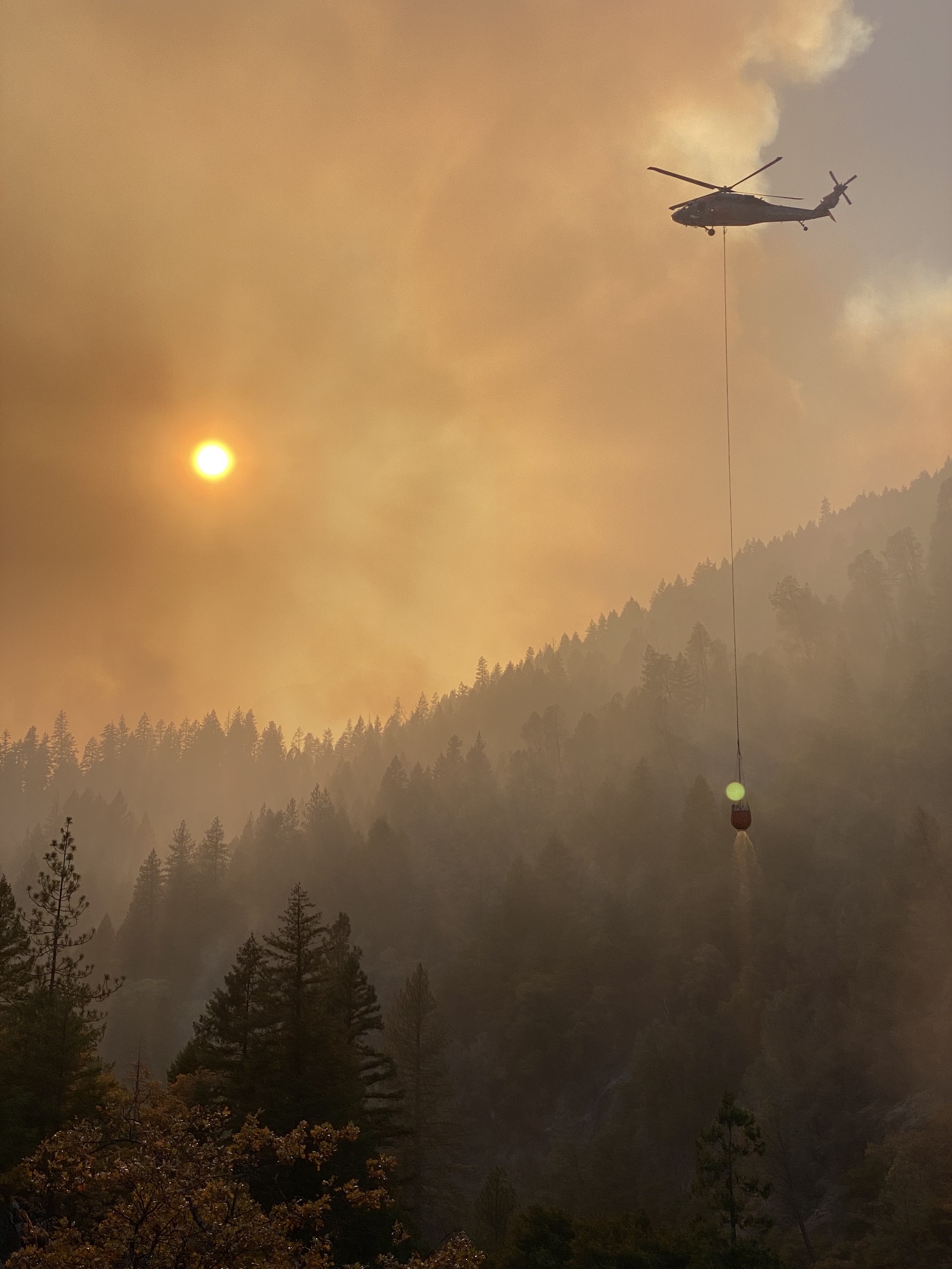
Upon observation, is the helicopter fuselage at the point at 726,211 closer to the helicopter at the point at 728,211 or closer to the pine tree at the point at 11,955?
the helicopter at the point at 728,211

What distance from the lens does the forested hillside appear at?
4109 centimetres

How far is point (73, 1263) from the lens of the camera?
12445mm

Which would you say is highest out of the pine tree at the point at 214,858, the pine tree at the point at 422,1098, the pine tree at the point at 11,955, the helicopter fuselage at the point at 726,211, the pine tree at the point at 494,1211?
the helicopter fuselage at the point at 726,211

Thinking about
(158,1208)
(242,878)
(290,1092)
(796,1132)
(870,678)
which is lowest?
(796,1132)

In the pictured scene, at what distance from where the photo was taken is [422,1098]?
55594mm

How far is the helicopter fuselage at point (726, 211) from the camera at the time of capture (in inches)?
1495

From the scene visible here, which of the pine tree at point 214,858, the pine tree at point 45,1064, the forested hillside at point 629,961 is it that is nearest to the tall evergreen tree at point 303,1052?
the forested hillside at point 629,961

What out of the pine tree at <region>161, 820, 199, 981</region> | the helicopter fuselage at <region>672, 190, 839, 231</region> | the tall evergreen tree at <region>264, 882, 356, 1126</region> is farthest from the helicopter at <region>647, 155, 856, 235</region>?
the pine tree at <region>161, 820, 199, 981</region>

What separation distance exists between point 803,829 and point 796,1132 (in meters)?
37.1

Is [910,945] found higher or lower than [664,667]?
lower

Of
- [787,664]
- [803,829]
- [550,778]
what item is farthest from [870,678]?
[550,778]

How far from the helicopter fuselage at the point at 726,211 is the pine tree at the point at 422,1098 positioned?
4872cm

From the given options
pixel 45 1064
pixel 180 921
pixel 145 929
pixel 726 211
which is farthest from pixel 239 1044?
pixel 145 929

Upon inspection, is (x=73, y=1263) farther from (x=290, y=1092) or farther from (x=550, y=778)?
(x=550, y=778)
